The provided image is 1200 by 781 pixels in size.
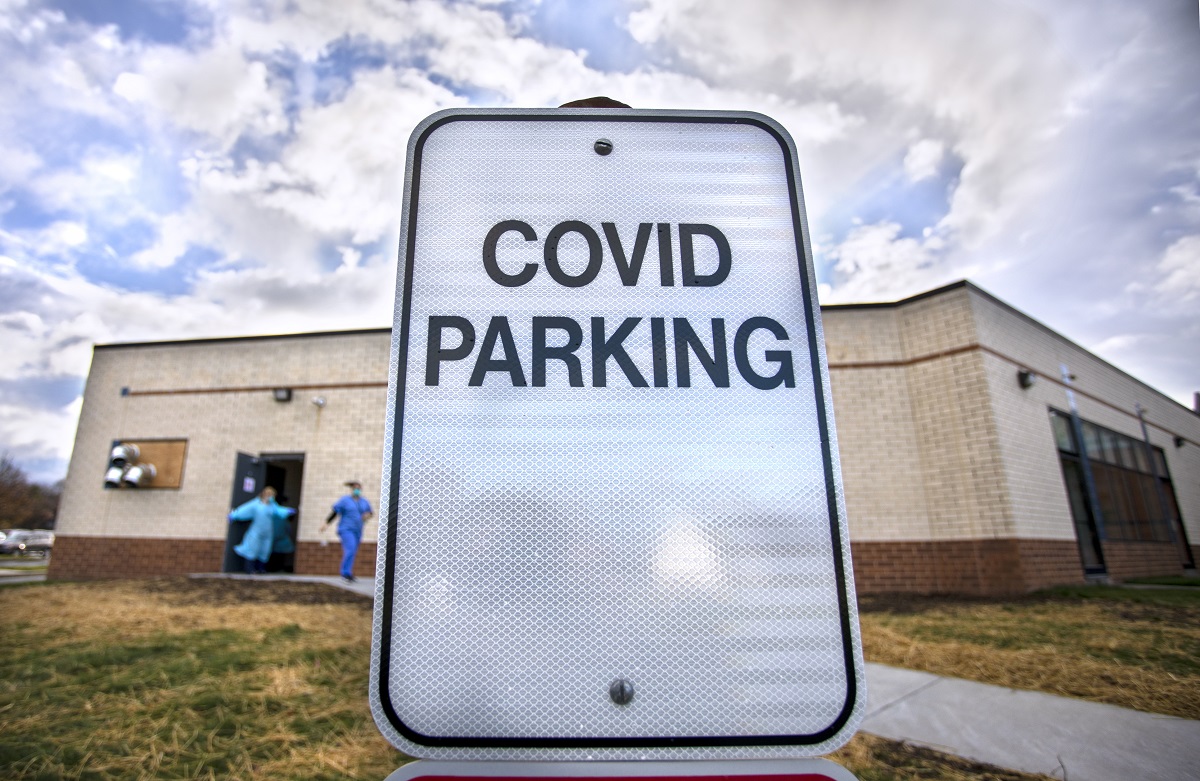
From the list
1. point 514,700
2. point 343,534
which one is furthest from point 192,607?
point 514,700

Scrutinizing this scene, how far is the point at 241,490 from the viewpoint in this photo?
1182 cm

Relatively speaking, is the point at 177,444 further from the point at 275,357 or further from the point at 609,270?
the point at 609,270

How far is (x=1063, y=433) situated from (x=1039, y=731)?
1025 centimetres

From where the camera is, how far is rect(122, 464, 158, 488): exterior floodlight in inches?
467

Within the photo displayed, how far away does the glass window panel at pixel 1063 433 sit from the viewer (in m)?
10.7

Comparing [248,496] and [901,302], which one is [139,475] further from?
[901,302]

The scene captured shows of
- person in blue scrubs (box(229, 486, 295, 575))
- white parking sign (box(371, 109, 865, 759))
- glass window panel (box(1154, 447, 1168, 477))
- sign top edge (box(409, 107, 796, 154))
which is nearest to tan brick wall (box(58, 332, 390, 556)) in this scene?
person in blue scrubs (box(229, 486, 295, 575))

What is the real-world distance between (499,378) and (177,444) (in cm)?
1422

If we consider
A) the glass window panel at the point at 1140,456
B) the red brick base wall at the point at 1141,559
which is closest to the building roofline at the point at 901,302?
the red brick base wall at the point at 1141,559

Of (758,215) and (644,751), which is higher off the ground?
(758,215)

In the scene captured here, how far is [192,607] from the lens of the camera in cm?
684

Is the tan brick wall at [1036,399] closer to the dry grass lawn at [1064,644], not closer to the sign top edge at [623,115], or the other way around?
the dry grass lawn at [1064,644]

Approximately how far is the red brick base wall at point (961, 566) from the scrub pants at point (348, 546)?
8259 millimetres

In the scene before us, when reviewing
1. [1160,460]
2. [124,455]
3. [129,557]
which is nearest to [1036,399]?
[1160,460]
